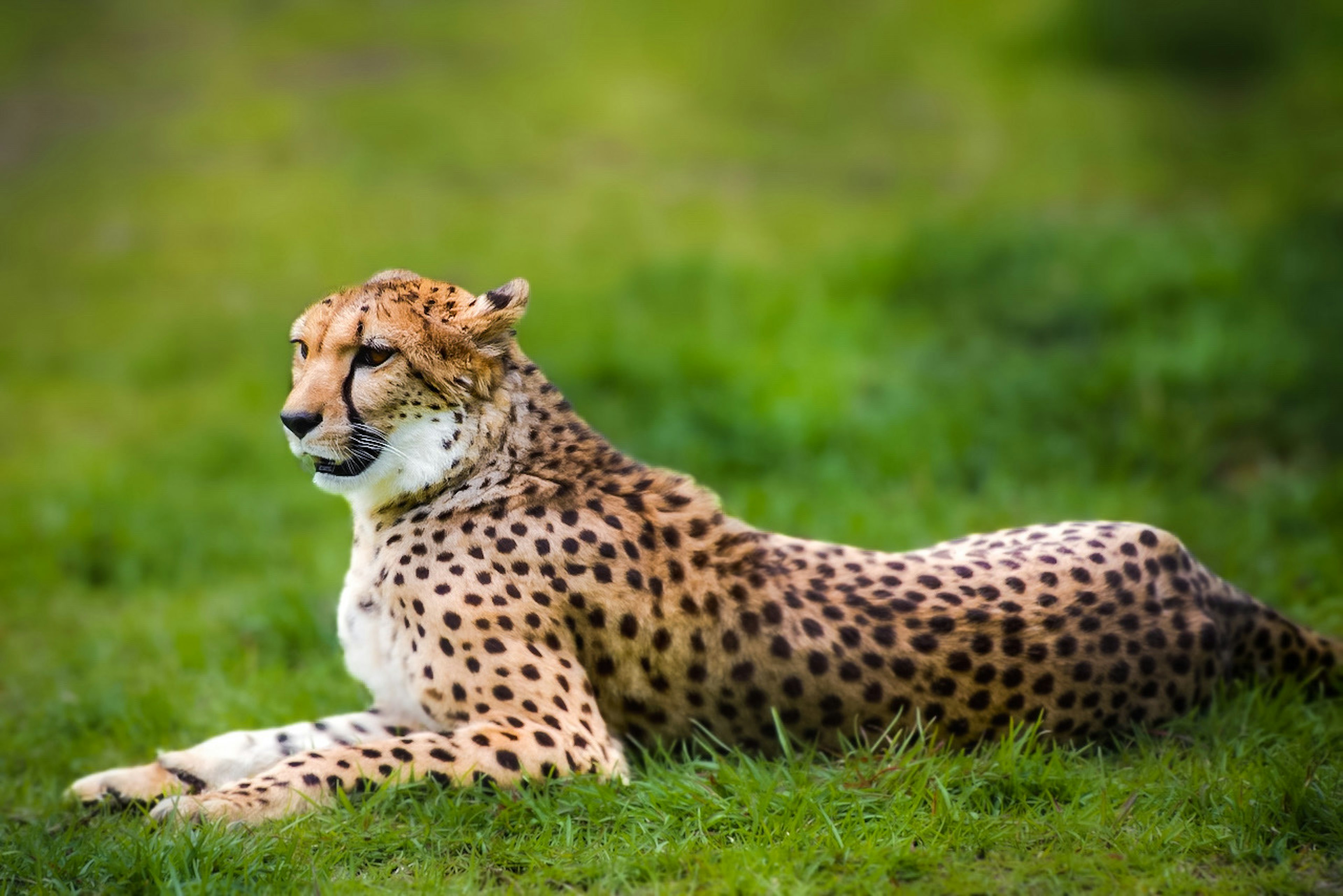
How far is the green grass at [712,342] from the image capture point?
2953mm

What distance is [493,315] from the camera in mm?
3455

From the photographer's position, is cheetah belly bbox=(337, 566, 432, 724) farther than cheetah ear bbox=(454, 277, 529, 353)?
No

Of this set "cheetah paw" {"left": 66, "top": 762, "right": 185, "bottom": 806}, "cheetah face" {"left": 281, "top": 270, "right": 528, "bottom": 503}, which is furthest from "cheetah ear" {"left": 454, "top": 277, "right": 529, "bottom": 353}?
"cheetah paw" {"left": 66, "top": 762, "right": 185, "bottom": 806}

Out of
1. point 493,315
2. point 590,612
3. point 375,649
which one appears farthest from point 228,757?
point 493,315

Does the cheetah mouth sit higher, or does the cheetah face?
the cheetah face

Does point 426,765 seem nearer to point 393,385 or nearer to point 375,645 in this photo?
point 375,645

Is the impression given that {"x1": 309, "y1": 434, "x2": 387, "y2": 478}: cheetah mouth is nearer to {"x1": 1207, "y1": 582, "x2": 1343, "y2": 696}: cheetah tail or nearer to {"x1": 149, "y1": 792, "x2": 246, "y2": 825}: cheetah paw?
{"x1": 149, "y1": 792, "x2": 246, "y2": 825}: cheetah paw

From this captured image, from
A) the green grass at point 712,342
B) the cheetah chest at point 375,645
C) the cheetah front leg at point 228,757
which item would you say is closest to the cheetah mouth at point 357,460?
the cheetah chest at point 375,645

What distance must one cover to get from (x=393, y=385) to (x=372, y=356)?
0.32 ft

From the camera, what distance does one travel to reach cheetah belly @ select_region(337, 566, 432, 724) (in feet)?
10.9

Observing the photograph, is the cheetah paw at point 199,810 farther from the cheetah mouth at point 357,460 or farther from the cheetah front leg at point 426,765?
the cheetah mouth at point 357,460

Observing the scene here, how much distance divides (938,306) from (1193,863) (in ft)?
18.2

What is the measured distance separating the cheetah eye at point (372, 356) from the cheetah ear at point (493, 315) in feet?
0.64

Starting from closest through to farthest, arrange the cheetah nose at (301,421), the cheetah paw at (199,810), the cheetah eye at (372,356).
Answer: the cheetah paw at (199,810)
the cheetah nose at (301,421)
the cheetah eye at (372,356)
